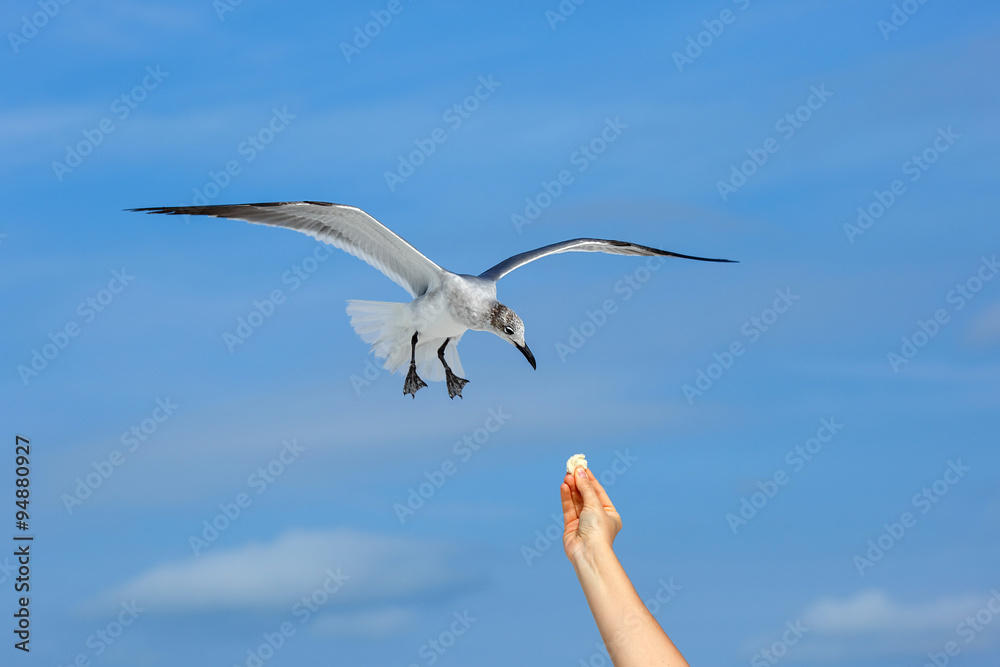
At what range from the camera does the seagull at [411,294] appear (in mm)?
8023

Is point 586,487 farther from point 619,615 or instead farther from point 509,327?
point 509,327

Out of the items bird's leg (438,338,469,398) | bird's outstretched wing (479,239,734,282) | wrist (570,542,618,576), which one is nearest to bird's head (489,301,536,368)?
bird's outstretched wing (479,239,734,282)

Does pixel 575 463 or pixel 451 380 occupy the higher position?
pixel 451 380

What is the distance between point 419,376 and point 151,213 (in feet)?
9.52

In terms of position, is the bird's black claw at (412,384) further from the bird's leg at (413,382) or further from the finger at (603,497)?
the finger at (603,497)

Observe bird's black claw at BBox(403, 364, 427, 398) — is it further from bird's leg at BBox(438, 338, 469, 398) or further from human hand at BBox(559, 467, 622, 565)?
human hand at BBox(559, 467, 622, 565)

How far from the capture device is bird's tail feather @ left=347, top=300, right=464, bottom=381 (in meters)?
9.00

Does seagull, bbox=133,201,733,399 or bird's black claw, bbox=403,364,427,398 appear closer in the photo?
seagull, bbox=133,201,733,399

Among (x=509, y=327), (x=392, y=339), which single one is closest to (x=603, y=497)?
(x=509, y=327)

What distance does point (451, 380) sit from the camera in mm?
9273

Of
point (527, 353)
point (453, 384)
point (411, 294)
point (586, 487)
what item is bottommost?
point (586, 487)

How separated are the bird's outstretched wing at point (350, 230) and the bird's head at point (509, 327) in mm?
582

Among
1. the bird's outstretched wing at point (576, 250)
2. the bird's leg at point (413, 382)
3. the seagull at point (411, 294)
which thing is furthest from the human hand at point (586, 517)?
the bird's leg at point (413, 382)

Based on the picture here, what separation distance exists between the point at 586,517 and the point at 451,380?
5745mm
